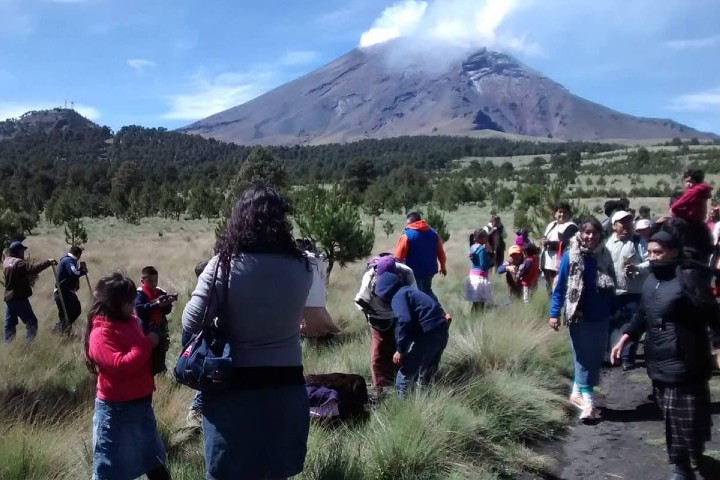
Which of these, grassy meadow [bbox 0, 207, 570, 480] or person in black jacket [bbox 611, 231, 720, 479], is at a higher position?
person in black jacket [bbox 611, 231, 720, 479]

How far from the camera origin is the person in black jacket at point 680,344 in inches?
155

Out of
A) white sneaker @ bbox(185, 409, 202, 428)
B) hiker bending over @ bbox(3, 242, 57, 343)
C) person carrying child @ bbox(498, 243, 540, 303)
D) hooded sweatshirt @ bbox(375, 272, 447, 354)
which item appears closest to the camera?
white sneaker @ bbox(185, 409, 202, 428)

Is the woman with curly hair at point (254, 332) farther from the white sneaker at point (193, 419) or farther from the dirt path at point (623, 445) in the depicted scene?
the dirt path at point (623, 445)

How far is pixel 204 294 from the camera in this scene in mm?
2703

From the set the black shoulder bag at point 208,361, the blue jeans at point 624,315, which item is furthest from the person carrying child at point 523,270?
the black shoulder bag at point 208,361

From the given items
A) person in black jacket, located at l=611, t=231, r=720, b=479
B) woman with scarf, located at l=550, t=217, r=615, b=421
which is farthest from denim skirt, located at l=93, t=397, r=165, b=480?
woman with scarf, located at l=550, t=217, r=615, b=421

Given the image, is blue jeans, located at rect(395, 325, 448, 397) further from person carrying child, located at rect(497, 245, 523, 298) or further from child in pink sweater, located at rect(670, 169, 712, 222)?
person carrying child, located at rect(497, 245, 523, 298)

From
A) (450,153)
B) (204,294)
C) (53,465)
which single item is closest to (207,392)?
(204,294)

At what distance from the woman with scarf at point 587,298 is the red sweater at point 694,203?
149cm

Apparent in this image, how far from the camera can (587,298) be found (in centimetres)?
554

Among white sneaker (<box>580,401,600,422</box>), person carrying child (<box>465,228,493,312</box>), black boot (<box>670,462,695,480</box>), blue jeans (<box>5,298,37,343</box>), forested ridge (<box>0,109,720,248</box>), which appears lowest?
white sneaker (<box>580,401,600,422</box>)

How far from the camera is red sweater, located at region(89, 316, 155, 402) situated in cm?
358

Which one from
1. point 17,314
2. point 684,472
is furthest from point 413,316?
point 17,314

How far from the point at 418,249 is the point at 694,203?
323 cm
